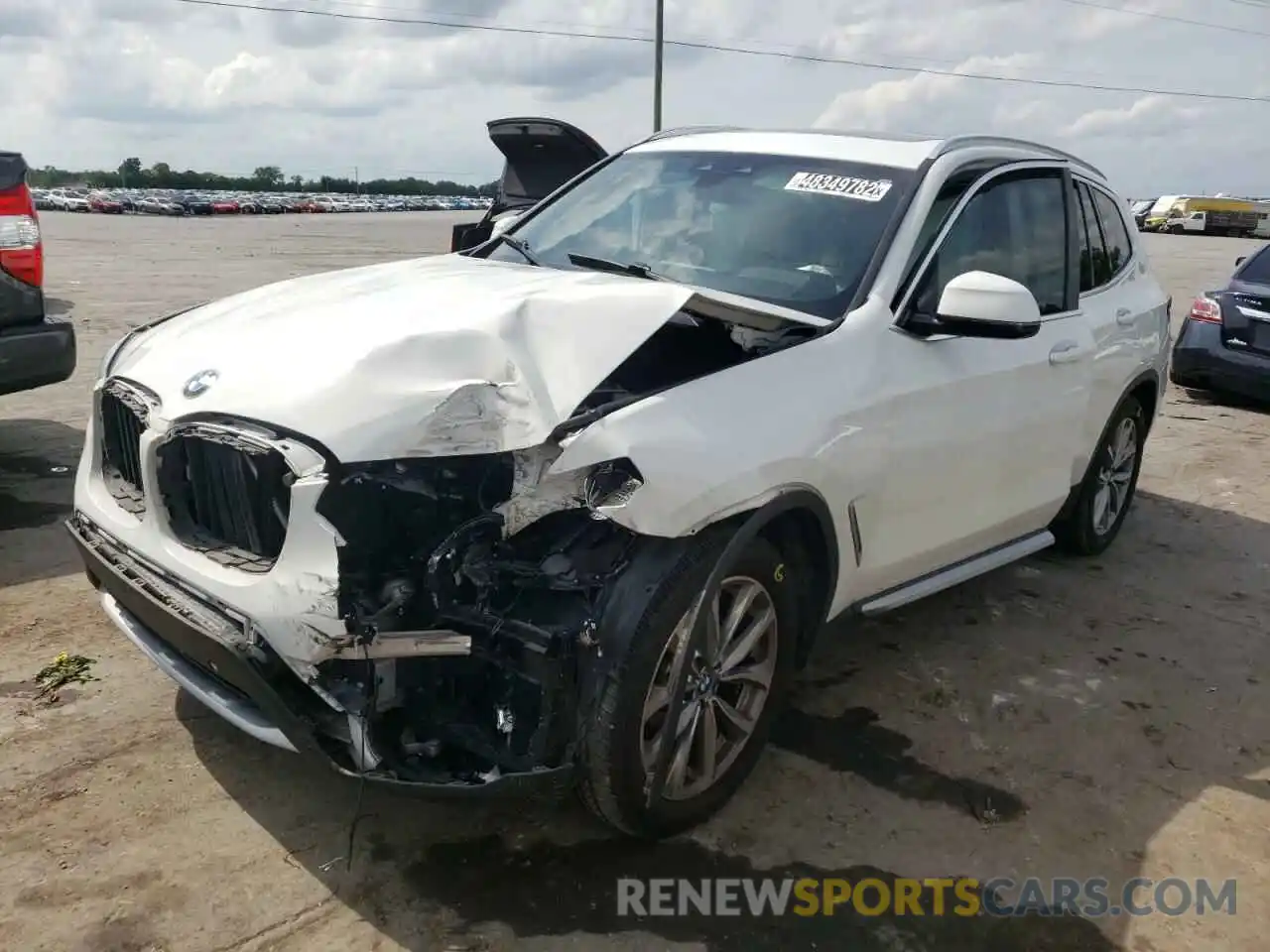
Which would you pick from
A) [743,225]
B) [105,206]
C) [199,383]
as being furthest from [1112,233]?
[105,206]

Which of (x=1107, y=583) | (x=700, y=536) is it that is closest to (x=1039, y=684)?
(x=1107, y=583)

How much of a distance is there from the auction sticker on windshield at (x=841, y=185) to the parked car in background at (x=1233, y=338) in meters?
6.46

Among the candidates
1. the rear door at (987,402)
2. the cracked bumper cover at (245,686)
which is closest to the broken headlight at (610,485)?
the cracked bumper cover at (245,686)

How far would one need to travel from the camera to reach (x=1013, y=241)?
4.18 m

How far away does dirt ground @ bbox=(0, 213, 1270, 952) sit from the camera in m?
2.58

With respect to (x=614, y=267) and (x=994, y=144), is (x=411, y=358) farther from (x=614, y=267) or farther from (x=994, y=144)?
(x=994, y=144)

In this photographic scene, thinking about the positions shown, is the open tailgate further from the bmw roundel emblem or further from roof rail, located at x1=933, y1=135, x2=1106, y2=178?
the bmw roundel emblem

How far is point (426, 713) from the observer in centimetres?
253

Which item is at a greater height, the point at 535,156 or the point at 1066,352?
the point at 535,156

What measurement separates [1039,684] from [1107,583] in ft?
4.25

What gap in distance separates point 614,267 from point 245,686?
193 cm

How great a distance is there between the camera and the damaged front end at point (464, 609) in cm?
244

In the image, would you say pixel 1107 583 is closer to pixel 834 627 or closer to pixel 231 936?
pixel 834 627

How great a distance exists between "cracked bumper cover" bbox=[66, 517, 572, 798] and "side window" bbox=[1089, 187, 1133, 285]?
3.82m
